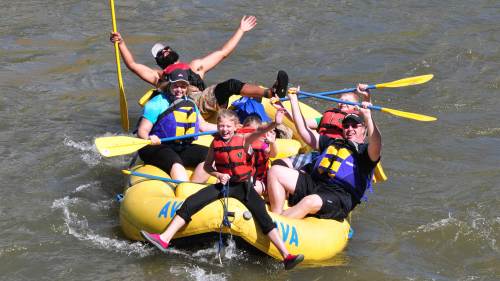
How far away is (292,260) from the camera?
17.2 feet

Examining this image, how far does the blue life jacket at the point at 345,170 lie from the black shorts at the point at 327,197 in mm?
49

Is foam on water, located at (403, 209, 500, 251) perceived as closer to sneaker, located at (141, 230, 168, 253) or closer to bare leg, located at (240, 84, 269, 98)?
bare leg, located at (240, 84, 269, 98)

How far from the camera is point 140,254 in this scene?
5789 mm

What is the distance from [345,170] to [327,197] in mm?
248

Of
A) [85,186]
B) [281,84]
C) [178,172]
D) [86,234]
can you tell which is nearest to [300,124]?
[281,84]

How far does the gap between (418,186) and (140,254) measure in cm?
274

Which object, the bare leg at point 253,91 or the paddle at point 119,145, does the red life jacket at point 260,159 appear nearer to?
the paddle at point 119,145

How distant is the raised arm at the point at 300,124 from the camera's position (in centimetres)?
592

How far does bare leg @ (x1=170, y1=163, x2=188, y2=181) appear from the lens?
6.13 metres

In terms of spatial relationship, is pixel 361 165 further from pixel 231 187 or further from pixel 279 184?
pixel 231 187

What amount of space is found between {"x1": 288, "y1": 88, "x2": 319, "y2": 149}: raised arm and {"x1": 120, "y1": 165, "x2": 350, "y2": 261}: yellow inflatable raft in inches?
25.2

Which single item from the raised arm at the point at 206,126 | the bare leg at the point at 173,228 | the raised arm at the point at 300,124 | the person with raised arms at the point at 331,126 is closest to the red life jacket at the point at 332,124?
the person with raised arms at the point at 331,126

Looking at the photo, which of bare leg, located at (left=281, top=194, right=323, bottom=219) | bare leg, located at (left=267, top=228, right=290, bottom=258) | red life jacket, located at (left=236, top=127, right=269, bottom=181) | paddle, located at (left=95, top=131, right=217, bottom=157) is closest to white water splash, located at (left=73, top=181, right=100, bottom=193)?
paddle, located at (left=95, top=131, right=217, bottom=157)

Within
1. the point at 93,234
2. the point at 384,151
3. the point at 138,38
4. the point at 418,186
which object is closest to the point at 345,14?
the point at 138,38
